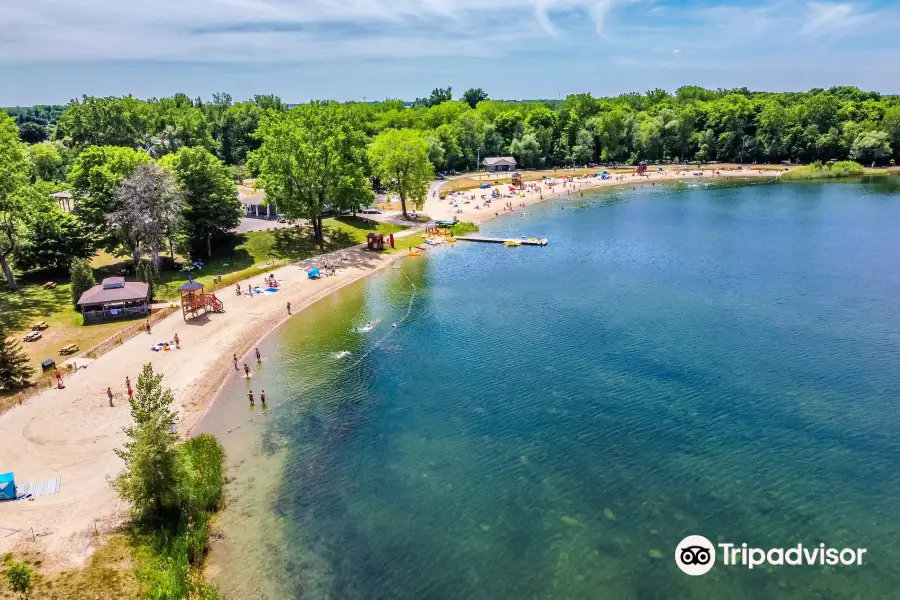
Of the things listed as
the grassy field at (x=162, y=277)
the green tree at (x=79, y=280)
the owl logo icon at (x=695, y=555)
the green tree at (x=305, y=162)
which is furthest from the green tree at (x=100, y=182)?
the owl logo icon at (x=695, y=555)

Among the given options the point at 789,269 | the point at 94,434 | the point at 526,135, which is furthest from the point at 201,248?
the point at 526,135

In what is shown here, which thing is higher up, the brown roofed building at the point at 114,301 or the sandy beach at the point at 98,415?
the brown roofed building at the point at 114,301

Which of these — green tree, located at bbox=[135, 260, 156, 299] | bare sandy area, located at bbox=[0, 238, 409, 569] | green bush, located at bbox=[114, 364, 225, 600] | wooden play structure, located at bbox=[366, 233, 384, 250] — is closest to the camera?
green bush, located at bbox=[114, 364, 225, 600]

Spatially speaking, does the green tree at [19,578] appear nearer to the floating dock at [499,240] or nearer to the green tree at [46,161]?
the floating dock at [499,240]

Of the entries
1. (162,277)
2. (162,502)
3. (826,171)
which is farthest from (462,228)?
(826,171)

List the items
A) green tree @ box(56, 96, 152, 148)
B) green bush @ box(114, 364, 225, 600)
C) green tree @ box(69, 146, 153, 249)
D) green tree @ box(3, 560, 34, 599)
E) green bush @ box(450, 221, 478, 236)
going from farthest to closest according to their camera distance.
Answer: green tree @ box(56, 96, 152, 148)
green bush @ box(450, 221, 478, 236)
green tree @ box(69, 146, 153, 249)
green bush @ box(114, 364, 225, 600)
green tree @ box(3, 560, 34, 599)

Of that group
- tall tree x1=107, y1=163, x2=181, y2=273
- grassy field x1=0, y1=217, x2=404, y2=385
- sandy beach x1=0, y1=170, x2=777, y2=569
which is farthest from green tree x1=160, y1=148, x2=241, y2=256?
sandy beach x1=0, y1=170, x2=777, y2=569

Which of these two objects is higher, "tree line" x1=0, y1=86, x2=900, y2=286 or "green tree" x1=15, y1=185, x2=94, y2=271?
"tree line" x1=0, y1=86, x2=900, y2=286

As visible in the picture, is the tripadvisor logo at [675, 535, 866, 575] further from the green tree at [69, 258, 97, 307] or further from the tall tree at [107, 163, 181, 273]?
the tall tree at [107, 163, 181, 273]
